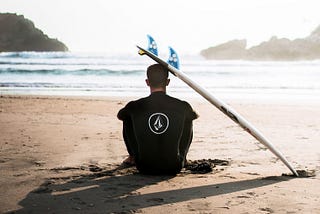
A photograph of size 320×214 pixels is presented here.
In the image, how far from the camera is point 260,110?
38.4 ft

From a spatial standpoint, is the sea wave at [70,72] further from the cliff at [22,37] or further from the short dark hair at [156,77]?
the cliff at [22,37]

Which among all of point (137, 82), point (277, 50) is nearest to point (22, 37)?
point (277, 50)

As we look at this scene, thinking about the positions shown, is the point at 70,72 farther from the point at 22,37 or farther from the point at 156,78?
the point at 22,37

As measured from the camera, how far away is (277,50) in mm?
64812

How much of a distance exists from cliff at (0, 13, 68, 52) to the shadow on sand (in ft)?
192

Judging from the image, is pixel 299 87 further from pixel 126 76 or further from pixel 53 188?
pixel 53 188

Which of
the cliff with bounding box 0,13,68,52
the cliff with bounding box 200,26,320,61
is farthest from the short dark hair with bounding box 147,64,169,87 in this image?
the cliff with bounding box 0,13,68,52

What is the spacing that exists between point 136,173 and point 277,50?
206 ft

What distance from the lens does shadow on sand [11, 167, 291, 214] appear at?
11.8ft

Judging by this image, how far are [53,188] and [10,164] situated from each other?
48.3 inches

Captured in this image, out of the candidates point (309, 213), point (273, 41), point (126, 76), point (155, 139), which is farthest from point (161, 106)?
point (273, 41)

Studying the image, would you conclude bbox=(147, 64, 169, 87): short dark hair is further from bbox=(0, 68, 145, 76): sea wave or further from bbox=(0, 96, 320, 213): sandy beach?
bbox=(0, 68, 145, 76): sea wave

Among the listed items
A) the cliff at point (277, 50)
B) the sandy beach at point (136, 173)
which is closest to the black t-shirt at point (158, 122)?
the sandy beach at point (136, 173)

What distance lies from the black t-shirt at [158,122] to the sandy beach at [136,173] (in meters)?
0.31
